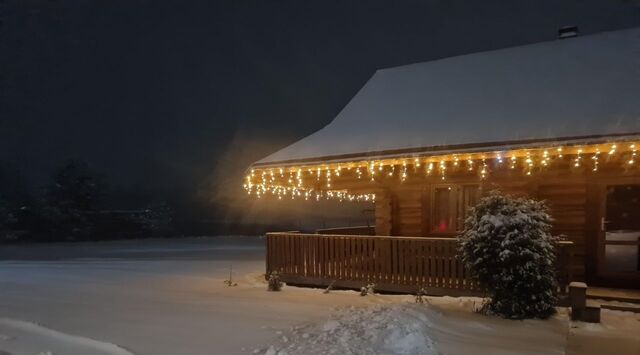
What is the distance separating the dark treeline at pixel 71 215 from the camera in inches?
1651

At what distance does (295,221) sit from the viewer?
53.7m

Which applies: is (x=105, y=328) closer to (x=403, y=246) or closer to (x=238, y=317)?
(x=238, y=317)

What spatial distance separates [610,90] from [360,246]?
7.04 metres

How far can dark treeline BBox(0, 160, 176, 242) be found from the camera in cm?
4194

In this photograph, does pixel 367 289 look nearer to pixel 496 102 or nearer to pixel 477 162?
pixel 477 162

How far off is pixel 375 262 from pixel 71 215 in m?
38.8

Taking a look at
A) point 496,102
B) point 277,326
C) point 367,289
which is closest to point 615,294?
point 367,289

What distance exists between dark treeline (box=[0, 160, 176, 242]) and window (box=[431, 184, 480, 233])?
37628 millimetres

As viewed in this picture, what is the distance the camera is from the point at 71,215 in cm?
4241

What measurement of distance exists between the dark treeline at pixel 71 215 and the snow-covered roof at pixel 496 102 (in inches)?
1359

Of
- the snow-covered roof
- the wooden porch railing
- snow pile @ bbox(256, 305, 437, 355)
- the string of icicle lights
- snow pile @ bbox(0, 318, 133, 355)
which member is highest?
the snow-covered roof

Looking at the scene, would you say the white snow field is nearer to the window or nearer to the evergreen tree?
the window

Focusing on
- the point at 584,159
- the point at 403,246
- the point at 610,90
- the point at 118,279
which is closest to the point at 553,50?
the point at 610,90

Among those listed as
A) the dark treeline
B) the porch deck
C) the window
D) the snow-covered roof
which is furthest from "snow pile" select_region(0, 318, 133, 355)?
the dark treeline
